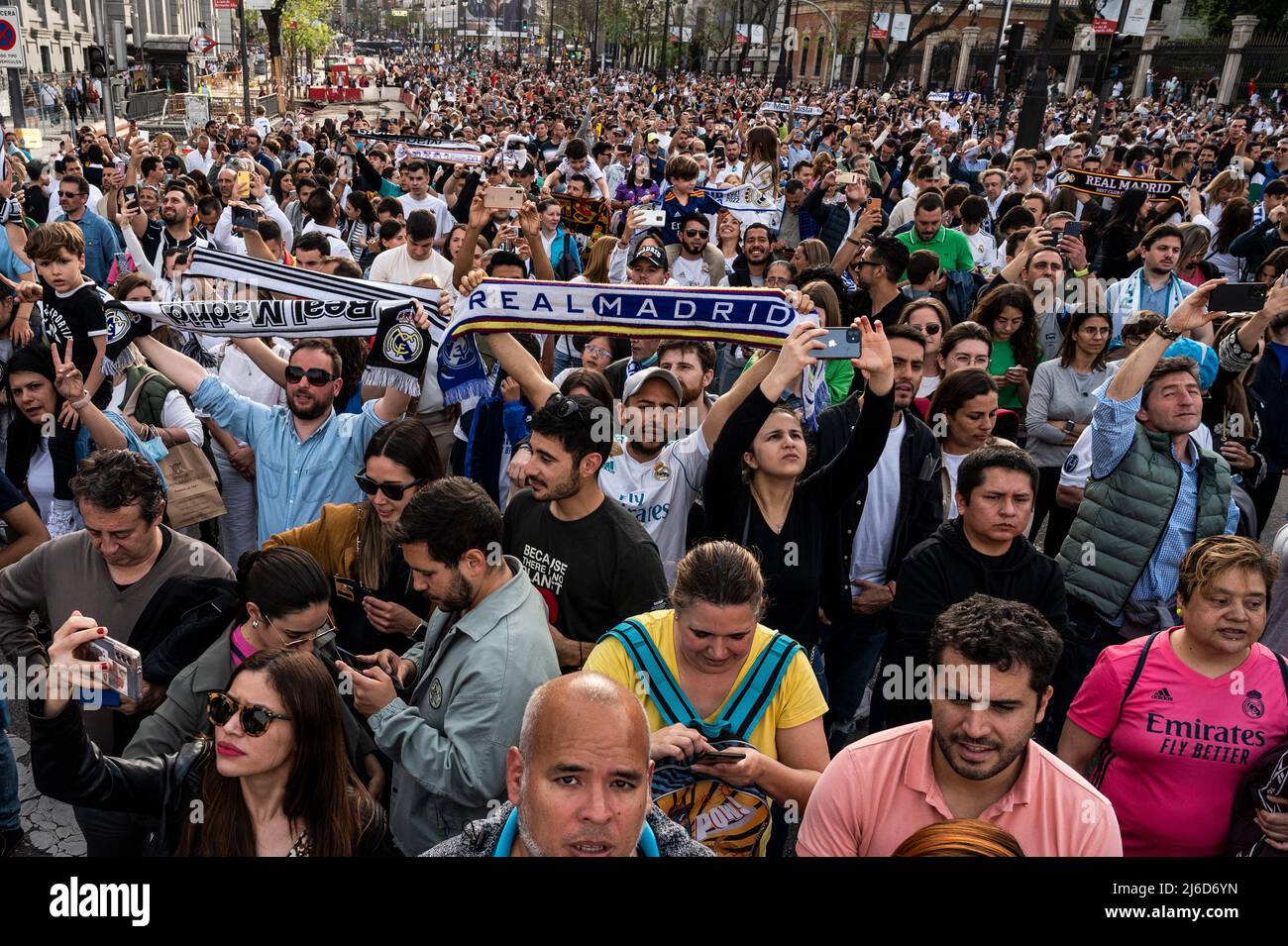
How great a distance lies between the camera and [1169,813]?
3332 millimetres

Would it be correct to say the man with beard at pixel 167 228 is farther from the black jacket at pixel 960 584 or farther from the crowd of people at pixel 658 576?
the black jacket at pixel 960 584

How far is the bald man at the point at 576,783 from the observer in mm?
2260

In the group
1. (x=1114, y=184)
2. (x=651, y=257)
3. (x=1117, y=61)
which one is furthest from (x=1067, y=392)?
(x=1117, y=61)

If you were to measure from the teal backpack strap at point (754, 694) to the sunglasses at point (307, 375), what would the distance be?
2.69m

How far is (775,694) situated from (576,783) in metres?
0.95

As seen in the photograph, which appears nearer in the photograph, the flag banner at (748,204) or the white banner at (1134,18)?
the flag banner at (748,204)

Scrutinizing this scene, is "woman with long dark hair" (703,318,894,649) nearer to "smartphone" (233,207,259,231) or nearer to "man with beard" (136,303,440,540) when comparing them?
"man with beard" (136,303,440,540)

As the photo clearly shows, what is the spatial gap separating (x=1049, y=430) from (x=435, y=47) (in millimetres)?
118620

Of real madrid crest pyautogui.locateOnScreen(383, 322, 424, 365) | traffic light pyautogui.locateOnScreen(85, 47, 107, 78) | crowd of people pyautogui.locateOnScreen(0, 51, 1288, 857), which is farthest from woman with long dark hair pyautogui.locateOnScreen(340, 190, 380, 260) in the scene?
traffic light pyautogui.locateOnScreen(85, 47, 107, 78)

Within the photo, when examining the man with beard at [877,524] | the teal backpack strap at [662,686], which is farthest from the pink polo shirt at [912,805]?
the man with beard at [877,524]

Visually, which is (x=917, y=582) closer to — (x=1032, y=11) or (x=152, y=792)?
(x=152, y=792)

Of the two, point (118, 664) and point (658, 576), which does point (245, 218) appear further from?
point (118, 664)

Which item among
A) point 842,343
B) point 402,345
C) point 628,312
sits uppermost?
point 842,343

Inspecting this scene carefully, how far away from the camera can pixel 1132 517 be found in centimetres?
464
